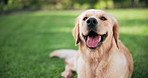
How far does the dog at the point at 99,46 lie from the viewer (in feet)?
10.1

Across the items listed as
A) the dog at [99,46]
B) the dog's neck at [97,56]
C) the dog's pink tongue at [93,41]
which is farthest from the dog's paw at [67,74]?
the dog's pink tongue at [93,41]

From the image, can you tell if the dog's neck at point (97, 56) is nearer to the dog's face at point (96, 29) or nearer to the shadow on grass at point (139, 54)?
the dog's face at point (96, 29)

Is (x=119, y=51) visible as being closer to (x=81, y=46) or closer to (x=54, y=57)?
(x=81, y=46)

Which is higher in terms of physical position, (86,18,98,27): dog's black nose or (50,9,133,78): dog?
(86,18,98,27): dog's black nose

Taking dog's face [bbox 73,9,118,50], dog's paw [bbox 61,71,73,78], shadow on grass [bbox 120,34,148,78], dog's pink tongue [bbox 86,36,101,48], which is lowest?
shadow on grass [bbox 120,34,148,78]

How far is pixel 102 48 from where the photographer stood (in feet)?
10.4

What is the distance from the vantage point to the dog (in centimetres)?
307

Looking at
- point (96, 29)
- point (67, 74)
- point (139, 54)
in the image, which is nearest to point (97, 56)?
point (96, 29)

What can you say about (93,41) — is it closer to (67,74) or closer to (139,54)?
(67,74)

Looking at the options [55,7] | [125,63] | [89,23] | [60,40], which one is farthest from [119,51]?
[55,7]

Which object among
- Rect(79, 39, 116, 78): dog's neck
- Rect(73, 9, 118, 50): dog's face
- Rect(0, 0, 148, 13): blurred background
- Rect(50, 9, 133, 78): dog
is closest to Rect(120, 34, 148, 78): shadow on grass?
Rect(50, 9, 133, 78): dog

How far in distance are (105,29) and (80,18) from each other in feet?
1.35

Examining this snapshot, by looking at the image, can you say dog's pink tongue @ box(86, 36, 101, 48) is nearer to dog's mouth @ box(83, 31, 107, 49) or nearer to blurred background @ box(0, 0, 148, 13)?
dog's mouth @ box(83, 31, 107, 49)

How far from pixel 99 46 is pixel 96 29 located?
0.27 metres
